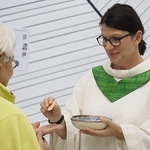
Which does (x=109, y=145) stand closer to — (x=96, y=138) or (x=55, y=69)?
(x=96, y=138)

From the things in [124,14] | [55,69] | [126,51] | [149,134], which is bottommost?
[55,69]

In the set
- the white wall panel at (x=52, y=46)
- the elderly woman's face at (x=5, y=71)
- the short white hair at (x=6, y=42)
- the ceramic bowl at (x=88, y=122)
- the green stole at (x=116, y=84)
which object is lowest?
the white wall panel at (x=52, y=46)

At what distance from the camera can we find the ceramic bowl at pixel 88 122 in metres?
1.53

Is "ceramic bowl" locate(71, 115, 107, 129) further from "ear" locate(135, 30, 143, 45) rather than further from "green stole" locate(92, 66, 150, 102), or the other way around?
"ear" locate(135, 30, 143, 45)

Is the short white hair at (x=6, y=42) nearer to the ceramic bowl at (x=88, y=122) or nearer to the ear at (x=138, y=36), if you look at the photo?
the ceramic bowl at (x=88, y=122)

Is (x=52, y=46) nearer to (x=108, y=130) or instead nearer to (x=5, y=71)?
(x=108, y=130)

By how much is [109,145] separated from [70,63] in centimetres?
124

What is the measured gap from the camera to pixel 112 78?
1.75 metres

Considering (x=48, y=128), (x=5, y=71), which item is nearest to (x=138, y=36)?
(x=48, y=128)

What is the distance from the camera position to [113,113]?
1623 mm

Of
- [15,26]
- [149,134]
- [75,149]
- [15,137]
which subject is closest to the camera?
[15,137]

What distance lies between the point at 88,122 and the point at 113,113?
135mm

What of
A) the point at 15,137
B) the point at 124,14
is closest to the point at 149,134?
the point at 124,14

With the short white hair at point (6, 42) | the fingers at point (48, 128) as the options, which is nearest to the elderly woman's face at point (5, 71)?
the short white hair at point (6, 42)
